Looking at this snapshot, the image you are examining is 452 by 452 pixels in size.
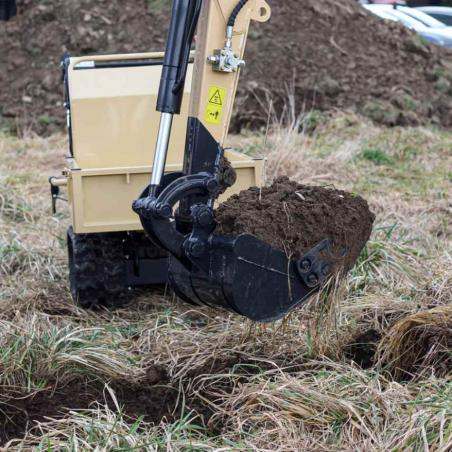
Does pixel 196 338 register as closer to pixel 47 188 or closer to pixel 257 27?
pixel 47 188

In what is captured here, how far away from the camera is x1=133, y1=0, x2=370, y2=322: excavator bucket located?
3.95m

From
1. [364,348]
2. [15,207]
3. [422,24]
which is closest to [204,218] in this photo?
[364,348]

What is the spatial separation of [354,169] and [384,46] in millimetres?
3246

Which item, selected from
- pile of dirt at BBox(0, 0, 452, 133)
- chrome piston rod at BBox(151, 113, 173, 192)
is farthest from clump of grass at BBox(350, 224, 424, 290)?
pile of dirt at BBox(0, 0, 452, 133)

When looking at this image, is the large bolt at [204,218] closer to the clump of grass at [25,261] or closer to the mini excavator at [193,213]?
the mini excavator at [193,213]

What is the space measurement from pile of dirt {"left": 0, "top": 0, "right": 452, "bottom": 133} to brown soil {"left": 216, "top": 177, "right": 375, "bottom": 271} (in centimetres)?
632

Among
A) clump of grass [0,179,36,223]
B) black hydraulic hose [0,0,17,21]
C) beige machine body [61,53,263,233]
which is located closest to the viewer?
beige machine body [61,53,263,233]

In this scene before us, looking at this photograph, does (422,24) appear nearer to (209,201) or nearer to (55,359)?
(209,201)

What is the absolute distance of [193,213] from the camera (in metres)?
4.05

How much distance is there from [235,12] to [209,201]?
93 cm

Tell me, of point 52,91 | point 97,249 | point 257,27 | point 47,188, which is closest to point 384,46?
point 257,27

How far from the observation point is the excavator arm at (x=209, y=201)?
3.95 metres

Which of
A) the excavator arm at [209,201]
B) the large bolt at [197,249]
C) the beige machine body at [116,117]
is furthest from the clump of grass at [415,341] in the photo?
the beige machine body at [116,117]

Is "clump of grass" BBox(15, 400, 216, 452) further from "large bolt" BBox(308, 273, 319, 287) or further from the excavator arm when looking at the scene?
"large bolt" BBox(308, 273, 319, 287)
